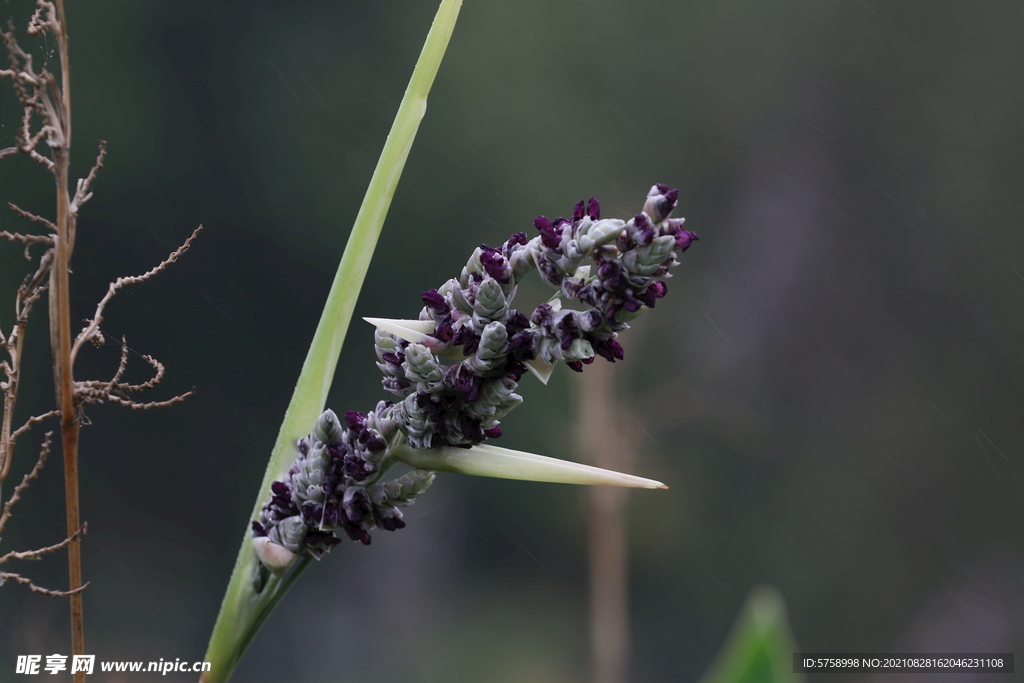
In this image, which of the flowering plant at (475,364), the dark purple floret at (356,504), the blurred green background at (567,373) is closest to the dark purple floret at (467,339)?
the flowering plant at (475,364)

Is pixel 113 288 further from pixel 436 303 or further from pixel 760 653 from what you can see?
pixel 760 653

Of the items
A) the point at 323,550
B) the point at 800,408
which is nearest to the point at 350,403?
the point at 800,408

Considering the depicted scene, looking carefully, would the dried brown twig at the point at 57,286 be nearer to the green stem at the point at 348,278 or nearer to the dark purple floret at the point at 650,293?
the green stem at the point at 348,278

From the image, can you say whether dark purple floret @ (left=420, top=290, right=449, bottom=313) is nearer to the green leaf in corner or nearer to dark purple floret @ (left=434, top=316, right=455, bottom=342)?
dark purple floret @ (left=434, top=316, right=455, bottom=342)

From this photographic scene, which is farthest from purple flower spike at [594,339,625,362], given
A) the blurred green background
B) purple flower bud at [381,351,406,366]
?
the blurred green background

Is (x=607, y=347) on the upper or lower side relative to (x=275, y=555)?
upper

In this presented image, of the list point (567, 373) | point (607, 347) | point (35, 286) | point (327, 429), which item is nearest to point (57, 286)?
point (35, 286)

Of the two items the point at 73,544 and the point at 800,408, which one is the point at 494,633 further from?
the point at 73,544

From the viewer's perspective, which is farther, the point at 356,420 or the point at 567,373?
the point at 567,373
